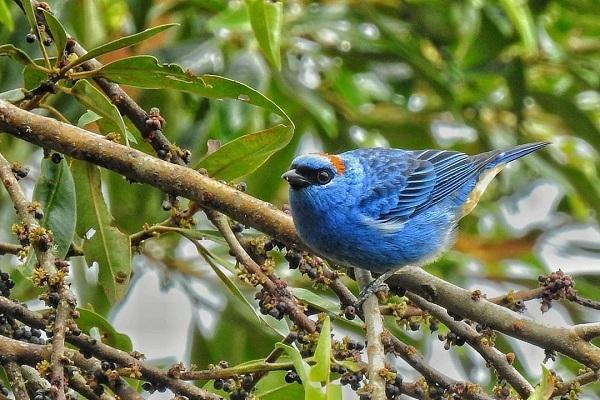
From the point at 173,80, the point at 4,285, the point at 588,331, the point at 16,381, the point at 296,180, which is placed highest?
the point at 296,180

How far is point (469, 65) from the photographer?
4.65 metres

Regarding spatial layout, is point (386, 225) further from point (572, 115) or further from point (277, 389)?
point (572, 115)

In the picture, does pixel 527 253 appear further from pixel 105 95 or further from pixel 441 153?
pixel 105 95

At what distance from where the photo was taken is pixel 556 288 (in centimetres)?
→ 239

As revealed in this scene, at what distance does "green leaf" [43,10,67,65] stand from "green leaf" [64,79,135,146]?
8 cm

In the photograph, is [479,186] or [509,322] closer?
[509,322]

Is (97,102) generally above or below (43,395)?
above

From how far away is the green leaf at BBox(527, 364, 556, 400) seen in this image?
1.95 m

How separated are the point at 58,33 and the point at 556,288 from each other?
1293mm

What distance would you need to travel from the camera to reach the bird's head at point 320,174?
10.8 ft

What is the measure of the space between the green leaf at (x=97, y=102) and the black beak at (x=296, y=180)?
751 mm

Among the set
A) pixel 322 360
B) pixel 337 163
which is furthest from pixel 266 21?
pixel 322 360

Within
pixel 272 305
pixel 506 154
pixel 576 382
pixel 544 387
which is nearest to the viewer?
pixel 544 387

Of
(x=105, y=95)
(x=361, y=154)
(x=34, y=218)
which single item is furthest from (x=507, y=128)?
(x=34, y=218)
